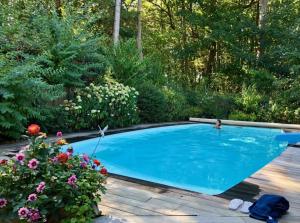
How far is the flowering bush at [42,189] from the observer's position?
8.71 feet

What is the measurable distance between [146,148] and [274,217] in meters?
4.88

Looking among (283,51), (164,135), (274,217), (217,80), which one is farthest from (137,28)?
(274,217)

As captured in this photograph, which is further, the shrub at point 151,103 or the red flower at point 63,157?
the shrub at point 151,103

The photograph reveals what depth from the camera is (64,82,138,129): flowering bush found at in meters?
8.23

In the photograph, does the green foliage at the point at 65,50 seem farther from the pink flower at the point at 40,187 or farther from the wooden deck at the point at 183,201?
the pink flower at the point at 40,187

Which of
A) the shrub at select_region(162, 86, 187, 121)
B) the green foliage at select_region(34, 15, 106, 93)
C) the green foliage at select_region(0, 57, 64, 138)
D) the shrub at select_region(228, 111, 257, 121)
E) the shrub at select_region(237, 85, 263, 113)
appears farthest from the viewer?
Answer: the shrub at select_region(237, 85, 263, 113)

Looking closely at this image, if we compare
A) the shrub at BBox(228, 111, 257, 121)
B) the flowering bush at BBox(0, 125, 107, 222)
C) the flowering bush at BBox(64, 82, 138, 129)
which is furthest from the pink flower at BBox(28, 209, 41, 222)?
the shrub at BBox(228, 111, 257, 121)

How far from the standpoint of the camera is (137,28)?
643 inches

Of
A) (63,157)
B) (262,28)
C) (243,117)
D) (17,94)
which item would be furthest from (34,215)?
(262,28)

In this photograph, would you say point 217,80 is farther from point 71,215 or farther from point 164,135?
point 71,215

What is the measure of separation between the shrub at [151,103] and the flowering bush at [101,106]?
3.39 feet

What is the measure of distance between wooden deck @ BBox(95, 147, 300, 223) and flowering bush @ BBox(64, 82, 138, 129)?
12.8 feet

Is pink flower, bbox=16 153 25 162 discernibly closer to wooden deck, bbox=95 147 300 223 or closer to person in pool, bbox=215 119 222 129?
wooden deck, bbox=95 147 300 223

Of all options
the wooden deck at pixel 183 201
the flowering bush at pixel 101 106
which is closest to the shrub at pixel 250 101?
the flowering bush at pixel 101 106
